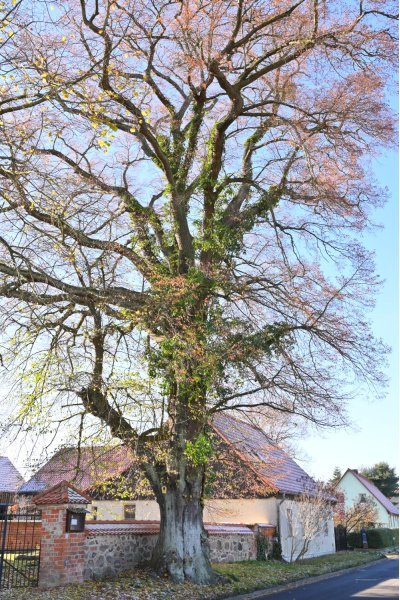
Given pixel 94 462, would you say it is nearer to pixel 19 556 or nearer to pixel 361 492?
pixel 19 556

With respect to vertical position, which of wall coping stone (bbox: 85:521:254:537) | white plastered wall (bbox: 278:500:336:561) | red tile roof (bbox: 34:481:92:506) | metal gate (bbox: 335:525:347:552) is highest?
red tile roof (bbox: 34:481:92:506)

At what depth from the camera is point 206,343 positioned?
12234mm

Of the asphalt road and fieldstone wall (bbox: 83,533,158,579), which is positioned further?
the asphalt road

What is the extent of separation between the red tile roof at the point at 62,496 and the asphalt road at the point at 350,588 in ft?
14.0

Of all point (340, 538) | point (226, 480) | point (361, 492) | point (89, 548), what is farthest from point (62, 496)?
point (361, 492)

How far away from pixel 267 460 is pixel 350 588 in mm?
9096

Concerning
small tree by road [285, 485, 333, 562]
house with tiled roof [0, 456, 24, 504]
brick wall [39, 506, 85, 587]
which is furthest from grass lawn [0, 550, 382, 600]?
house with tiled roof [0, 456, 24, 504]

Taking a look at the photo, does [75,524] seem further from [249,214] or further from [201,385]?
[249,214]

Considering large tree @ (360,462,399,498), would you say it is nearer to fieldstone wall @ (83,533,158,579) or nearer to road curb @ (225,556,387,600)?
Result: road curb @ (225,556,387,600)

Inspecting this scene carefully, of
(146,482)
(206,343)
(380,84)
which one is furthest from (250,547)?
(380,84)

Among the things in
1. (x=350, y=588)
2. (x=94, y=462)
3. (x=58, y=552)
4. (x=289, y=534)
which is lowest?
(x=350, y=588)

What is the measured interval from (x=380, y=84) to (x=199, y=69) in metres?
3.99

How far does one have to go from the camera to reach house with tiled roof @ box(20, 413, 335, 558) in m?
12.9

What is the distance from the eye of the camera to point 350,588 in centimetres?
1497
